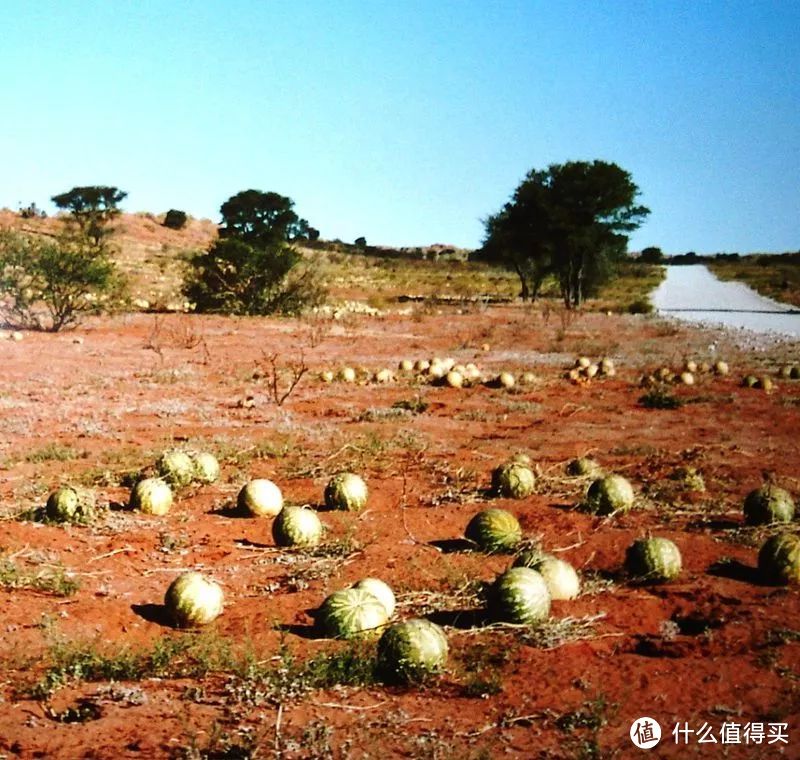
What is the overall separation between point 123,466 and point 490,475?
4077 millimetres

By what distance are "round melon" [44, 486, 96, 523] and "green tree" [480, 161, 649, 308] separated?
3270cm

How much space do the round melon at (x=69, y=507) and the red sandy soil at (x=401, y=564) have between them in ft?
0.41

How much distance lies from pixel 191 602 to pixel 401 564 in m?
1.73

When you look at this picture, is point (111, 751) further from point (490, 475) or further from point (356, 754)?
point (490, 475)

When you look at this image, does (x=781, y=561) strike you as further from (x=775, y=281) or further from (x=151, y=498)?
(x=775, y=281)

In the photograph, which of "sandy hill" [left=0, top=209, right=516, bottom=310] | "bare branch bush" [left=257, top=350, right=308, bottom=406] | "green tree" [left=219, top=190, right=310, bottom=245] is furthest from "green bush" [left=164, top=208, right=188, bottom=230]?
"bare branch bush" [left=257, top=350, right=308, bottom=406]

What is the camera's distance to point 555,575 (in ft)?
18.6

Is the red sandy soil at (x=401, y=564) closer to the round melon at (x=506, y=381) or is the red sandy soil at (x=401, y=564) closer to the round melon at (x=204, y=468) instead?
the round melon at (x=204, y=468)

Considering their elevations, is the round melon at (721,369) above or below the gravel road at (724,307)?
below

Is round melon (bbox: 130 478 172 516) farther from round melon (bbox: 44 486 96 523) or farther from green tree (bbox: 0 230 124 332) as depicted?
green tree (bbox: 0 230 124 332)

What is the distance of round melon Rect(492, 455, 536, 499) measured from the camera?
840cm

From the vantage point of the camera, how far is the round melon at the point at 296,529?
7008mm

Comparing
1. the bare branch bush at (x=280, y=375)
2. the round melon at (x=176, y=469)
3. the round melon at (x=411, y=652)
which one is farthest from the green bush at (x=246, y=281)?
the round melon at (x=411, y=652)

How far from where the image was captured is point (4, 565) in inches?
246
